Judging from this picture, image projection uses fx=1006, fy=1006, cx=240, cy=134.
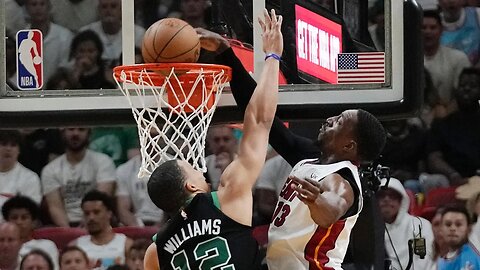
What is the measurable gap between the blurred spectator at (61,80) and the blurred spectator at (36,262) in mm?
1317

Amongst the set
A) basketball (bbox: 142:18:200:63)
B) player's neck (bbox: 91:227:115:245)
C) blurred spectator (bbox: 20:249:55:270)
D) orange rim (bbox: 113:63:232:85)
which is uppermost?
basketball (bbox: 142:18:200:63)

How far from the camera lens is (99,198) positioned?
627 centimetres

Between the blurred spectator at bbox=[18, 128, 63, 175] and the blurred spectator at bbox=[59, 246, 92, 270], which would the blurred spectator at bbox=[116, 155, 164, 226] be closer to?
the blurred spectator at bbox=[59, 246, 92, 270]

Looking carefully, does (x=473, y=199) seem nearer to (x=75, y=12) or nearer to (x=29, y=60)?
(x=75, y=12)

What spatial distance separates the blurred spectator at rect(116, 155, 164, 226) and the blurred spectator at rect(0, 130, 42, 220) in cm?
53

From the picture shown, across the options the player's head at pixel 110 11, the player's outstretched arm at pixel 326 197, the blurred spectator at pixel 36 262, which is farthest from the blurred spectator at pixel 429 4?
the player's outstretched arm at pixel 326 197

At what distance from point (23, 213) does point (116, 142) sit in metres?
0.73

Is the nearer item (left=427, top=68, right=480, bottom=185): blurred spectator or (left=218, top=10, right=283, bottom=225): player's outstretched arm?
(left=218, top=10, right=283, bottom=225): player's outstretched arm

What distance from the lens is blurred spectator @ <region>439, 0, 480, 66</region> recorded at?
20.1ft

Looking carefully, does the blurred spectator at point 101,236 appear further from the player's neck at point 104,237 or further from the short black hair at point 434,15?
the short black hair at point 434,15

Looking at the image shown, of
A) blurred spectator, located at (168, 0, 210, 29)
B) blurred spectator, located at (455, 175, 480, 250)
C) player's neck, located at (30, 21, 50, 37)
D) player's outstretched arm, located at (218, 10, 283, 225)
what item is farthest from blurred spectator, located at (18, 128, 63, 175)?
player's outstretched arm, located at (218, 10, 283, 225)

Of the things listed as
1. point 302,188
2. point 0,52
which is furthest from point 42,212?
point 302,188

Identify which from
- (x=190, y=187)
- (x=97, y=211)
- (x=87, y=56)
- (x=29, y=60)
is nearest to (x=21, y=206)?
(x=97, y=211)

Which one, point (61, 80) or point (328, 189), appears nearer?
point (328, 189)
